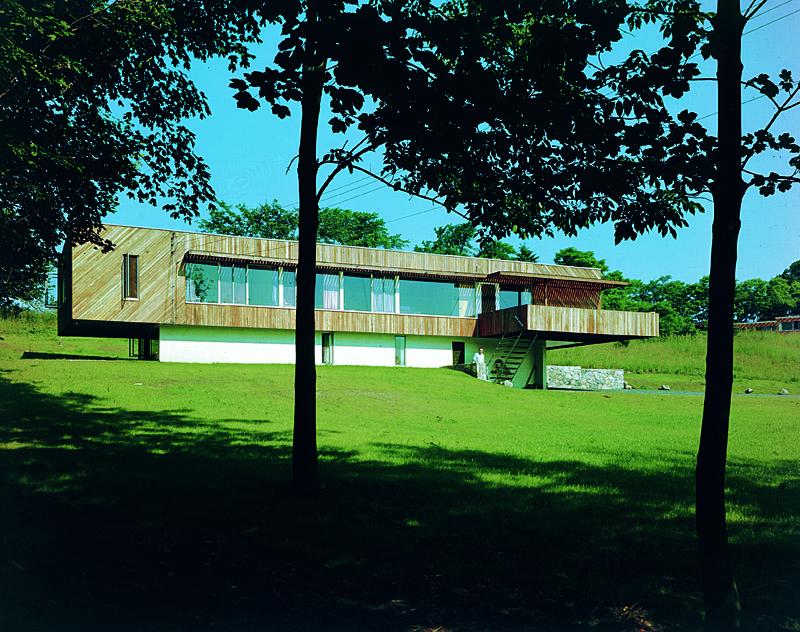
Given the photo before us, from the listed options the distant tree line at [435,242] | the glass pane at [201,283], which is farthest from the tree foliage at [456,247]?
the glass pane at [201,283]

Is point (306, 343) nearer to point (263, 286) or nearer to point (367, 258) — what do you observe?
point (263, 286)

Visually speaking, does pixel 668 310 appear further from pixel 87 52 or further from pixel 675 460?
pixel 87 52

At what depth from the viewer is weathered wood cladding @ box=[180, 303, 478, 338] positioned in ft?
112

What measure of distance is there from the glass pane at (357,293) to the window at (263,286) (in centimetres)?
376

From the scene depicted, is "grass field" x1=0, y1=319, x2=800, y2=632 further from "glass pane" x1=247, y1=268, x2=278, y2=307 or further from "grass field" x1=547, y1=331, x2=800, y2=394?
"grass field" x1=547, y1=331, x2=800, y2=394

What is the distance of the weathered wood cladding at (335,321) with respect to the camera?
112 ft

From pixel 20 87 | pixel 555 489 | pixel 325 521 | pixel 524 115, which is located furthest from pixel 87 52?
pixel 555 489

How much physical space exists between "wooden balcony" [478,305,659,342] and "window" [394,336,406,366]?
16.2ft

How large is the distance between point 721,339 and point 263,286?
3209cm

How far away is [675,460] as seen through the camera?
13.6 metres

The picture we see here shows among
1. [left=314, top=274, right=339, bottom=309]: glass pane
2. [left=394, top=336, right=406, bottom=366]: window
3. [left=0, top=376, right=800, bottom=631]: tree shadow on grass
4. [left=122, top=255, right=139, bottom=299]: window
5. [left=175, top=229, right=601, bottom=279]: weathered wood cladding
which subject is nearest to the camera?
[left=0, top=376, right=800, bottom=631]: tree shadow on grass

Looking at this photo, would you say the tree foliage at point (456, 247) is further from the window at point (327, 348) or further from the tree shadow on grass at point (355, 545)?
the tree shadow on grass at point (355, 545)

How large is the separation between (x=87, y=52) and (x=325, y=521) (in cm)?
1017

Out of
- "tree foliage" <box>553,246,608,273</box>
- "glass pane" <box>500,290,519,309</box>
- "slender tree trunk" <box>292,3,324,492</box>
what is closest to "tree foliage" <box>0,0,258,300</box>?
"slender tree trunk" <box>292,3,324,492</box>
